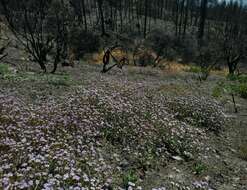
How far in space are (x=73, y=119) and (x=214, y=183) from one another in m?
2.97

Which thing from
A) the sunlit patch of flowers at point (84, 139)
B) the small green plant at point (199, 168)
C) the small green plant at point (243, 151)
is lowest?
the small green plant at point (243, 151)

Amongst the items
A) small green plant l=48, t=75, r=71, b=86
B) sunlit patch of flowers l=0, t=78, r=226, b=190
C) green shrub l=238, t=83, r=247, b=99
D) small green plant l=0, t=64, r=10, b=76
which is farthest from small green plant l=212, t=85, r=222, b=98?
small green plant l=0, t=64, r=10, b=76

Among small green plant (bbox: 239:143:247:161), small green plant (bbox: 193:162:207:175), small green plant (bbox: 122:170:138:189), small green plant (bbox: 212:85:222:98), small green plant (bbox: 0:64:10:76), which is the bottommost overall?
small green plant (bbox: 239:143:247:161)

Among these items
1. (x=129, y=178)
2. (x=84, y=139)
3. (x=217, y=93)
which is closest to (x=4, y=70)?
(x=84, y=139)

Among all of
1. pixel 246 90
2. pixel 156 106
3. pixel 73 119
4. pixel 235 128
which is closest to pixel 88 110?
pixel 73 119

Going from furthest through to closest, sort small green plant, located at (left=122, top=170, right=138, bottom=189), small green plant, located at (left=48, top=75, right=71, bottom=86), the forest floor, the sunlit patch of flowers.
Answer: small green plant, located at (left=48, top=75, right=71, bottom=86) < small green plant, located at (left=122, top=170, right=138, bottom=189) < the forest floor < the sunlit patch of flowers

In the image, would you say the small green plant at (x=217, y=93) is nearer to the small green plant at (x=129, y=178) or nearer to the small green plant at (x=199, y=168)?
the small green plant at (x=199, y=168)

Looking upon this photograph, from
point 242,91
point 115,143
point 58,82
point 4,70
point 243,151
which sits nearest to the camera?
point 115,143

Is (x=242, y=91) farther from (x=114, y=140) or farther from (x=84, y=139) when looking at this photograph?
(x=84, y=139)

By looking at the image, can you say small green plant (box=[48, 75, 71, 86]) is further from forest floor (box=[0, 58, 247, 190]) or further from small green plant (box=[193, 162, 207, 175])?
small green plant (box=[193, 162, 207, 175])

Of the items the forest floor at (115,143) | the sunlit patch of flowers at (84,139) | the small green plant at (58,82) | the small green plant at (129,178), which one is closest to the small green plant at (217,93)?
the forest floor at (115,143)

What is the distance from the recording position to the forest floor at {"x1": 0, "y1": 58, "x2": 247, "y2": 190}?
5633 mm

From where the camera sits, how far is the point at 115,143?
777 centimetres

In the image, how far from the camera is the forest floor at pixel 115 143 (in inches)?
222
